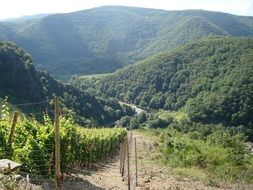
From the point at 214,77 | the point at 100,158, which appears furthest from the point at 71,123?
the point at 214,77

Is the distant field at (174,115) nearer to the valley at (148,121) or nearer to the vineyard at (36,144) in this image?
the valley at (148,121)

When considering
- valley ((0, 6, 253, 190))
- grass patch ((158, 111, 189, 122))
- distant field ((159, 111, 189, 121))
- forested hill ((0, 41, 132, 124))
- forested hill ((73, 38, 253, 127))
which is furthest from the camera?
distant field ((159, 111, 189, 121))

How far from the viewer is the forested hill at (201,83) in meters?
131

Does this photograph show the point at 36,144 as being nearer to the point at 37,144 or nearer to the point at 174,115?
the point at 37,144

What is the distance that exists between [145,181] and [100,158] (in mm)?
11813

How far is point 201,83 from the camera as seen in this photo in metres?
160

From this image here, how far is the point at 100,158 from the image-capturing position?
105 feet

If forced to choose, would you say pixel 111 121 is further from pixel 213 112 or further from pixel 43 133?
pixel 43 133

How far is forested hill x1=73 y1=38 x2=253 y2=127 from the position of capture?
131250 mm

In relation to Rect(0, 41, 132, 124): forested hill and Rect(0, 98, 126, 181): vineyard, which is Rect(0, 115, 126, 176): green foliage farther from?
Rect(0, 41, 132, 124): forested hill

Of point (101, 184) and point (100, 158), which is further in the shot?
point (100, 158)

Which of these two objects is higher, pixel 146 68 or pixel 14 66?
pixel 14 66

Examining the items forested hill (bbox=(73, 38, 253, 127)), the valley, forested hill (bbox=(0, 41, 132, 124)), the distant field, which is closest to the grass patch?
the distant field

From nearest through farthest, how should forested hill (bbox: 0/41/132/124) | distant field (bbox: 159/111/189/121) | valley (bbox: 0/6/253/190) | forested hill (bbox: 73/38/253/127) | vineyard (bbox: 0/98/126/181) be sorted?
vineyard (bbox: 0/98/126/181) < valley (bbox: 0/6/253/190) < forested hill (bbox: 0/41/132/124) < forested hill (bbox: 73/38/253/127) < distant field (bbox: 159/111/189/121)
